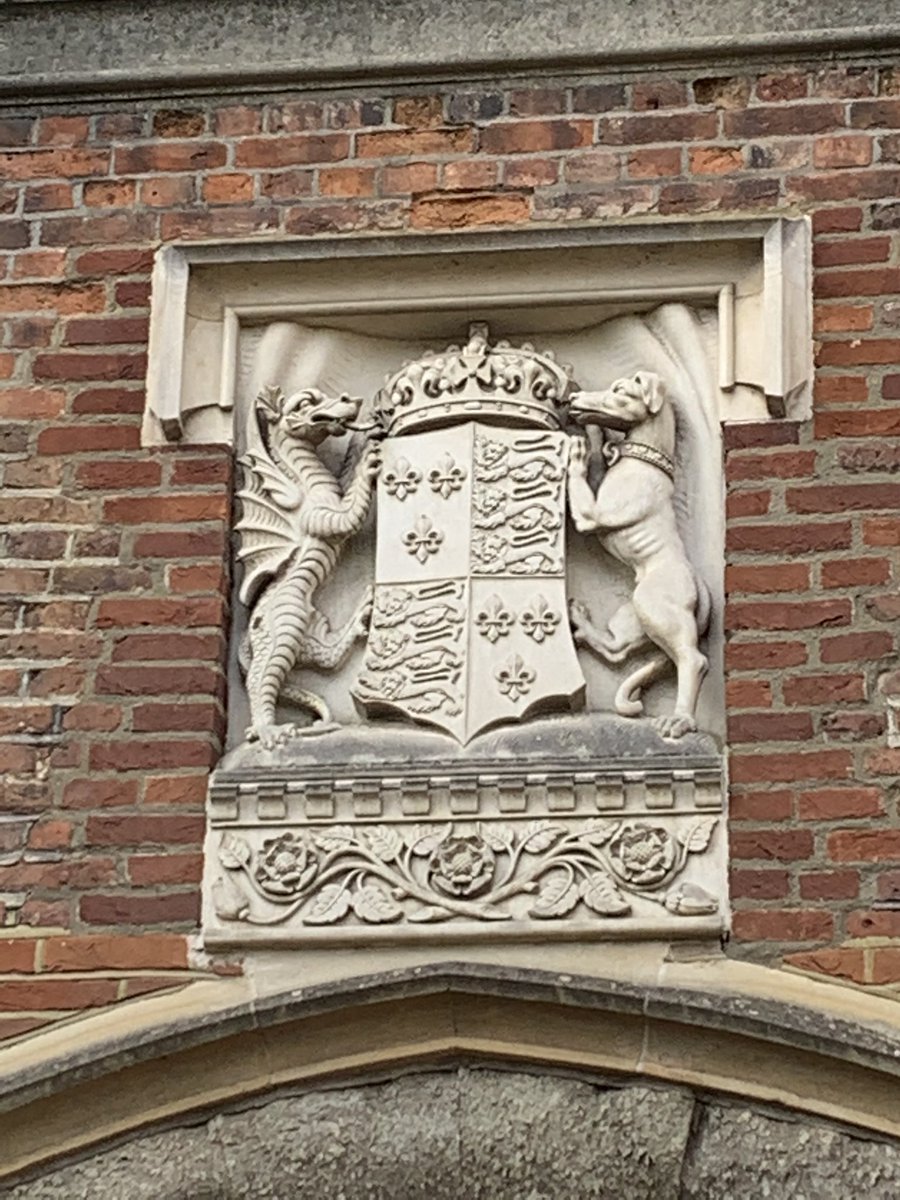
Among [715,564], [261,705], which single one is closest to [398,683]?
[261,705]

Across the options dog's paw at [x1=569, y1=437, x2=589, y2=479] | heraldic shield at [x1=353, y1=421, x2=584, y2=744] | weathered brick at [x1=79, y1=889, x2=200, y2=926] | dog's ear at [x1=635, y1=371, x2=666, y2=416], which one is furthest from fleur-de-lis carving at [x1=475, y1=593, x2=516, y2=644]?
weathered brick at [x1=79, y1=889, x2=200, y2=926]

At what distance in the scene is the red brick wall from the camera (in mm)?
5383

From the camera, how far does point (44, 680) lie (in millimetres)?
5641

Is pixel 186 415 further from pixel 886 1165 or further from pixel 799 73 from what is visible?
pixel 886 1165

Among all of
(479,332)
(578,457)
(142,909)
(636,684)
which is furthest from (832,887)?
(479,332)

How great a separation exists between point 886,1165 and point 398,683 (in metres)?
1.29

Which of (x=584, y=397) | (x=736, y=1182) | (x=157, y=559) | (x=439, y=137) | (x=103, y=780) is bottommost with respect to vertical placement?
(x=736, y=1182)

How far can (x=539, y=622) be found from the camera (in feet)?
18.4

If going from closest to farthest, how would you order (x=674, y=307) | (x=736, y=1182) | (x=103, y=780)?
(x=736, y=1182) → (x=103, y=780) → (x=674, y=307)

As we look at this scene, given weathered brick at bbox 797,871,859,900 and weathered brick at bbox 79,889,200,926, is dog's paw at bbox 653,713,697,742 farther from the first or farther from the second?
weathered brick at bbox 79,889,200,926

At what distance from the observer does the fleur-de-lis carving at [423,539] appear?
5695 mm

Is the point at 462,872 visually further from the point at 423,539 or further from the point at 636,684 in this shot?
the point at 423,539

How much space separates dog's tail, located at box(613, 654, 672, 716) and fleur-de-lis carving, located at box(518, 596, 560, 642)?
6.8 inches

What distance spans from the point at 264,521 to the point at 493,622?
0.53 metres
